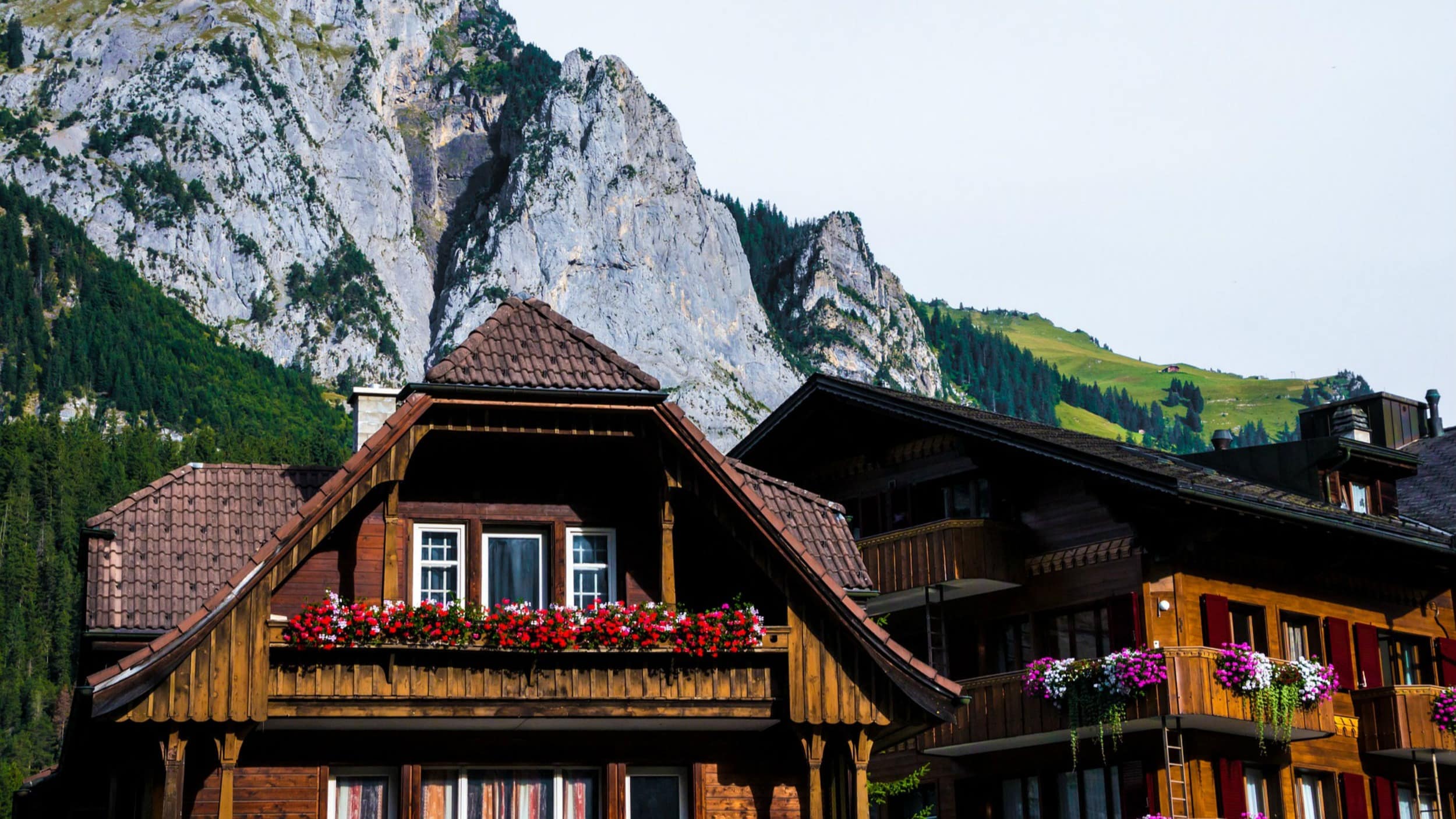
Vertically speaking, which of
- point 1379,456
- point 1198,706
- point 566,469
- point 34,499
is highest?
point 34,499

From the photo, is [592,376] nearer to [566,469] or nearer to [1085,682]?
[566,469]

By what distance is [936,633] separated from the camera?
41.9 m

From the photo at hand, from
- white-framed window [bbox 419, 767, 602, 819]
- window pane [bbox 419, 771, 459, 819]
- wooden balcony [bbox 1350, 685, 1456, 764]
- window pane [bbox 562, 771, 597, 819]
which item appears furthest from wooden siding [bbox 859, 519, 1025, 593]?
window pane [bbox 419, 771, 459, 819]

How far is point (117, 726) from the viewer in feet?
70.6

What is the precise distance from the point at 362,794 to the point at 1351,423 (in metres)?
35.9

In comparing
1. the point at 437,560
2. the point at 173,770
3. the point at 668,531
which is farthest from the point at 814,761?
the point at 173,770

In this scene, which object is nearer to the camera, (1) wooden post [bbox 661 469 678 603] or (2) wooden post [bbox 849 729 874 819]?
(2) wooden post [bbox 849 729 874 819]

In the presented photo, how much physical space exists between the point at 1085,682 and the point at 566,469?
51.6 ft

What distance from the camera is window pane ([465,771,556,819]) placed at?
23.8 meters

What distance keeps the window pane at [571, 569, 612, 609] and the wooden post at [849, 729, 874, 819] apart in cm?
394

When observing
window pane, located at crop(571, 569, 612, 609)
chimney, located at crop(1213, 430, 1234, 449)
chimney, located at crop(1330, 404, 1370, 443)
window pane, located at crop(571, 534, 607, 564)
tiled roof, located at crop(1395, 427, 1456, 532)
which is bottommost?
window pane, located at crop(571, 569, 612, 609)

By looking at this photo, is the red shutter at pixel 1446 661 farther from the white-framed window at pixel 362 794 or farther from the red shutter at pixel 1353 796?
the white-framed window at pixel 362 794

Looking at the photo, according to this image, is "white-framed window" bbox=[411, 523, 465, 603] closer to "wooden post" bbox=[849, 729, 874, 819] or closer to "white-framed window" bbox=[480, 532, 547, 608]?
"white-framed window" bbox=[480, 532, 547, 608]

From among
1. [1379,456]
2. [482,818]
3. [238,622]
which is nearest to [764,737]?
[482,818]
